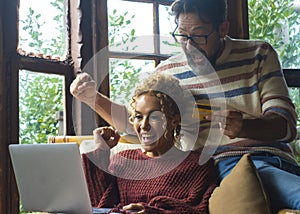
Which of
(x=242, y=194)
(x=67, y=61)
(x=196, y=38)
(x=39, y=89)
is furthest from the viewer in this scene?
(x=67, y=61)

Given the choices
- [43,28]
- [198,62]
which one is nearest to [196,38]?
[198,62]

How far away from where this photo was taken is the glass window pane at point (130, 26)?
241 cm

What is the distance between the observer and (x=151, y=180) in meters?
1.77

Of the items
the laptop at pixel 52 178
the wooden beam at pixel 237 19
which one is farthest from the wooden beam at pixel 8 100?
the wooden beam at pixel 237 19

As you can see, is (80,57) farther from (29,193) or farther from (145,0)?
(29,193)

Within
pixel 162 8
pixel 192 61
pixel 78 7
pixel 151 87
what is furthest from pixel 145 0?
pixel 151 87

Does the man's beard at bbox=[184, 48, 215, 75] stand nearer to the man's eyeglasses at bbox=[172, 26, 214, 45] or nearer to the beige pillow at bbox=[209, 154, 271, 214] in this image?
the man's eyeglasses at bbox=[172, 26, 214, 45]

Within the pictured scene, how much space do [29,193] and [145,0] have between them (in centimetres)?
122

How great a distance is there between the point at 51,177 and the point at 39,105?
2.47 ft

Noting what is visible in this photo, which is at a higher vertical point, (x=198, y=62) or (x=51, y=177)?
(x=198, y=62)

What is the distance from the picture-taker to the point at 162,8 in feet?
8.23

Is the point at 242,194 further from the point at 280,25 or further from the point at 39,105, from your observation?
the point at 280,25

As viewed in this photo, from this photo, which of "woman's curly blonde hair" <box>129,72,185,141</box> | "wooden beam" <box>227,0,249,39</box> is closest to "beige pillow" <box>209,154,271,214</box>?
"woman's curly blonde hair" <box>129,72,185,141</box>

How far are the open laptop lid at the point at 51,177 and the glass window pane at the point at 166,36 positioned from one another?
3.63ft
